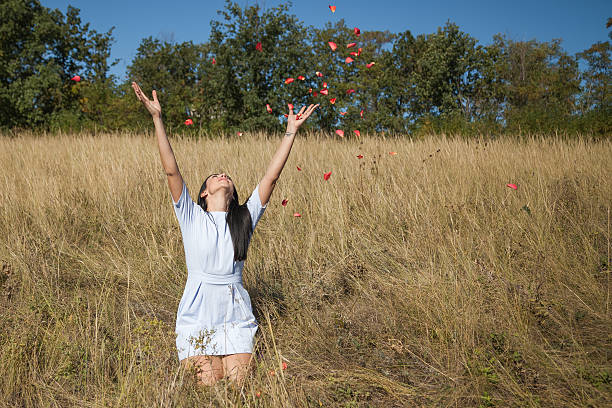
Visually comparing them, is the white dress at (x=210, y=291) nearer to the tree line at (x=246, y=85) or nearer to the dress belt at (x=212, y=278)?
the dress belt at (x=212, y=278)

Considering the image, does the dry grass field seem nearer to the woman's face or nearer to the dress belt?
the dress belt

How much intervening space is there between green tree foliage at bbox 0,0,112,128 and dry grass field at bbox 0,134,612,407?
1098 centimetres

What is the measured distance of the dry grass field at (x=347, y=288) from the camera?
7.61 ft

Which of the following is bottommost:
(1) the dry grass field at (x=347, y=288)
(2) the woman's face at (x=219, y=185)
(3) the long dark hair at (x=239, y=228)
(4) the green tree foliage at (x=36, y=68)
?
(1) the dry grass field at (x=347, y=288)

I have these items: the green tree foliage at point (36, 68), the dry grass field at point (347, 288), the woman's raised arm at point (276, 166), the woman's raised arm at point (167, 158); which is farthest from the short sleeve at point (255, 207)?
the green tree foliage at point (36, 68)

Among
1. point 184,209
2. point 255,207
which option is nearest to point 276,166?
point 255,207

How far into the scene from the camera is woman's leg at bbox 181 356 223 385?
2467mm

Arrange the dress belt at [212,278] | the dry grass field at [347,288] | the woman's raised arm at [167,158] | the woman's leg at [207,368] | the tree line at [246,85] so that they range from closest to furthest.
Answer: the dry grass field at [347,288] < the woman's leg at [207,368] < the woman's raised arm at [167,158] < the dress belt at [212,278] < the tree line at [246,85]

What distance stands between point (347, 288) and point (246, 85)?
10801mm

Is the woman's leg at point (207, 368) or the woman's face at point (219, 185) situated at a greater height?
the woman's face at point (219, 185)

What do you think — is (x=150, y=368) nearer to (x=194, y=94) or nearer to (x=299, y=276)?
(x=299, y=276)

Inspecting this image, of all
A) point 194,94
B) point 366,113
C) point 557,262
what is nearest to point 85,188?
point 557,262

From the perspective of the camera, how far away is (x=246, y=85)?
518 inches

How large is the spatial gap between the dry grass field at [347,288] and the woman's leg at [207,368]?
0.33ft
